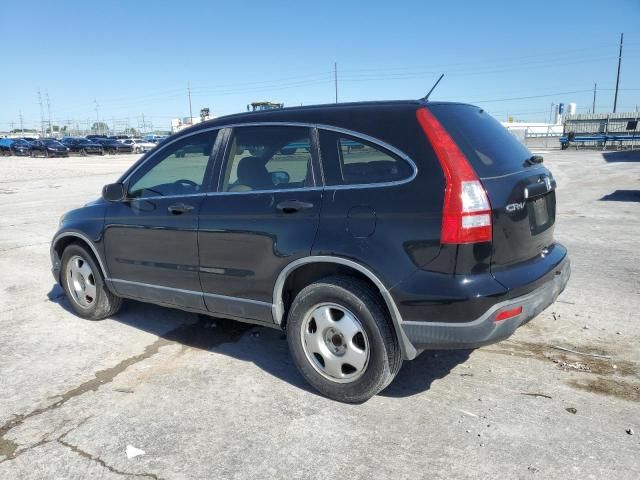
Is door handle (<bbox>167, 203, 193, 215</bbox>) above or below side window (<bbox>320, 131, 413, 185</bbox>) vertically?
below

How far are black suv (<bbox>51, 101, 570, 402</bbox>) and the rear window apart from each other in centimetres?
1

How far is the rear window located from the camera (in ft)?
10.5

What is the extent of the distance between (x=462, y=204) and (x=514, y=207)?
0.41 m

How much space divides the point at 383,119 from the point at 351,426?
187 centimetres

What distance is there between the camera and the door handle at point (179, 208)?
4104 millimetres

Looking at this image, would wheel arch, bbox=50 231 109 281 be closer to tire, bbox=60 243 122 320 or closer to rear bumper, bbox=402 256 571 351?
tire, bbox=60 243 122 320

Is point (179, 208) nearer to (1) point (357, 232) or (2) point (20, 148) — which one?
(1) point (357, 232)

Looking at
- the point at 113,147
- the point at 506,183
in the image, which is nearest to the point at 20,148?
the point at 113,147

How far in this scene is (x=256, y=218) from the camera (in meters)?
3.70

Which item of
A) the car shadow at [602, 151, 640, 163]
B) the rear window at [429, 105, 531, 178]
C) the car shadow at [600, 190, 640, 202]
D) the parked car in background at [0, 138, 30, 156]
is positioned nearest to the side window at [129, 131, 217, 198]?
the rear window at [429, 105, 531, 178]

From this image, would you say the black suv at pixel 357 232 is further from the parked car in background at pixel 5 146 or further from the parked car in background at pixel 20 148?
the parked car in background at pixel 5 146

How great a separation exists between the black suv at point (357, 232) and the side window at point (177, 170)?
2 cm

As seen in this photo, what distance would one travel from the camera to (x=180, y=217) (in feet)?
13.6

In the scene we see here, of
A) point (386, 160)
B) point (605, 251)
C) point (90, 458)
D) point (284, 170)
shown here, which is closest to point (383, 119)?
point (386, 160)
